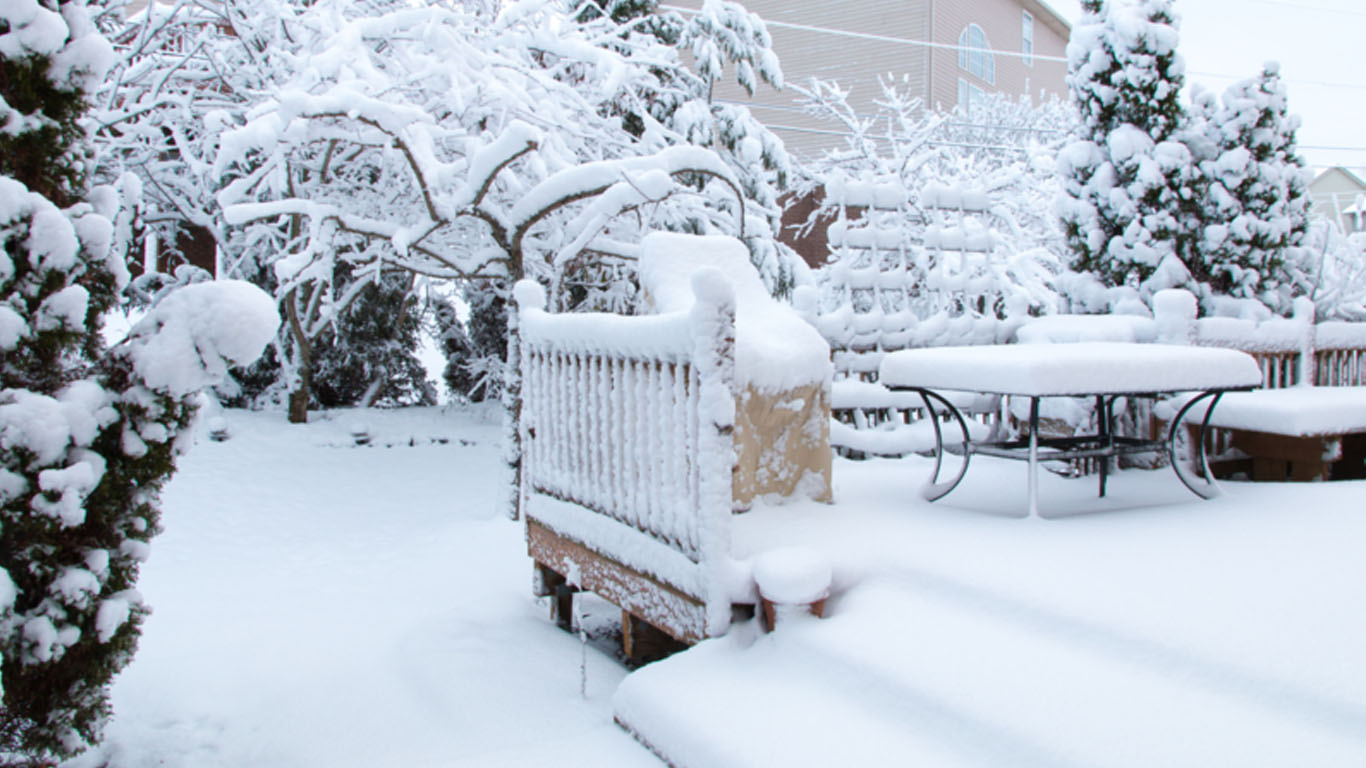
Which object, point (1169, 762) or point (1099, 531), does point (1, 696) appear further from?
point (1099, 531)

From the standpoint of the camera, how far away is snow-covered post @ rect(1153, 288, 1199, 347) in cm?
448

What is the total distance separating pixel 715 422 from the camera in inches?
102

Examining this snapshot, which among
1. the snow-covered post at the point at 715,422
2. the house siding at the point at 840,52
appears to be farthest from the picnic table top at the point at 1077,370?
the house siding at the point at 840,52

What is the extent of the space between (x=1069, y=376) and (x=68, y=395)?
3027 millimetres

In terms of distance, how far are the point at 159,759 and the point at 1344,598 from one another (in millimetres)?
3241

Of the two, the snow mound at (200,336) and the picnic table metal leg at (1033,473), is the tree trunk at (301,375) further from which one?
the picnic table metal leg at (1033,473)

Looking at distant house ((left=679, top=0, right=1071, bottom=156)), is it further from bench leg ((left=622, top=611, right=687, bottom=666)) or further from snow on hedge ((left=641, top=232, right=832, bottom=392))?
bench leg ((left=622, top=611, right=687, bottom=666))

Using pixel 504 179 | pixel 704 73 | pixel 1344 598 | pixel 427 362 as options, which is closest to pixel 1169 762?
pixel 1344 598

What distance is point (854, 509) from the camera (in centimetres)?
365

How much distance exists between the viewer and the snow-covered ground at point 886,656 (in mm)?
1942

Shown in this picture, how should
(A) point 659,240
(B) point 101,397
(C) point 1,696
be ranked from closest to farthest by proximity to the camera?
(C) point 1,696
(B) point 101,397
(A) point 659,240

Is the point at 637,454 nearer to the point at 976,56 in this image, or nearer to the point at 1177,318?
the point at 1177,318

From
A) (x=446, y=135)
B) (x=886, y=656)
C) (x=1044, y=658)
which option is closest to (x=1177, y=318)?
(x=1044, y=658)

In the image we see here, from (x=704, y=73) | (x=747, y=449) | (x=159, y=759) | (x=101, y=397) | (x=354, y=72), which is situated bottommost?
(x=159, y=759)
